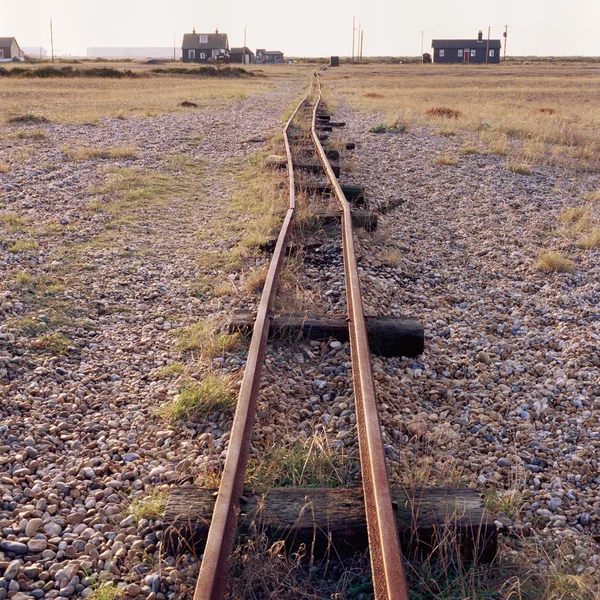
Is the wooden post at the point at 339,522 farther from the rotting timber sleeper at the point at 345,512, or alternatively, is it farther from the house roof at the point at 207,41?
the house roof at the point at 207,41

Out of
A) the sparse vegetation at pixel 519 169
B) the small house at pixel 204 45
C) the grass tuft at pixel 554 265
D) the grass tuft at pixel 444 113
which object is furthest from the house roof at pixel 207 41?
the grass tuft at pixel 554 265

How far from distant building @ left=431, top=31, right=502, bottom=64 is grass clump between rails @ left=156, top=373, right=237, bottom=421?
106 meters

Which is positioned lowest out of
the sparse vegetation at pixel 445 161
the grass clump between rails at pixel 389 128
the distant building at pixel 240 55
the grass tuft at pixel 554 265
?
the grass tuft at pixel 554 265

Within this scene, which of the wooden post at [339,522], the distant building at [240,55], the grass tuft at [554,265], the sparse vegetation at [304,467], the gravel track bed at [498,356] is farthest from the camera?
the distant building at [240,55]

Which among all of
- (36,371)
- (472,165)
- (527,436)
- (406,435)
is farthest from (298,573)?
(472,165)

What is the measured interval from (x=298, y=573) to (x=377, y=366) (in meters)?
1.79

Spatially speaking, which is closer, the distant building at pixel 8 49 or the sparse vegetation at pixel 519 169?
the sparse vegetation at pixel 519 169

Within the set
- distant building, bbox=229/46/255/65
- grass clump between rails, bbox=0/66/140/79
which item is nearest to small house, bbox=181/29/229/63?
distant building, bbox=229/46/255/65

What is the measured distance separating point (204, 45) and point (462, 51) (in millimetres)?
39318

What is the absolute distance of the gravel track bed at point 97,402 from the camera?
2.47m

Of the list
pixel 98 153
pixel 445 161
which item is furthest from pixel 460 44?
pixel 98 153

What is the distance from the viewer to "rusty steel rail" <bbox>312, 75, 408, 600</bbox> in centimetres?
201

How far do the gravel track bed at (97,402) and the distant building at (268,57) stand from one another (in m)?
124

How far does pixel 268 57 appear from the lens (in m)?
127
